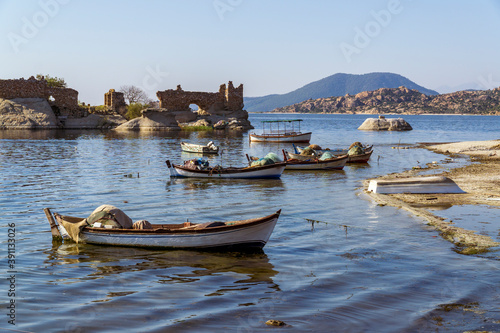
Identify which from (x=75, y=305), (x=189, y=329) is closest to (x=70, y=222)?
(x=75, y=305)

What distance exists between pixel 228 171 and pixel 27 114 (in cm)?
5811

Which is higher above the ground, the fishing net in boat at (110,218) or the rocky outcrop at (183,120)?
the rocky outcrop at (183,120)

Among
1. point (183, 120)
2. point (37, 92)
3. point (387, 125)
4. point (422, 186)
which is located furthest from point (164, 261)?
point (387, 125)

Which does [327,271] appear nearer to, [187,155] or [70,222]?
[70,222]

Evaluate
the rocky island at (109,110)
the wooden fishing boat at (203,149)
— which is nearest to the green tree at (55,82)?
the rocky island at (109,110)

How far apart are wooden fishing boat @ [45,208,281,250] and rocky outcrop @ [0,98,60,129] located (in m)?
67.0

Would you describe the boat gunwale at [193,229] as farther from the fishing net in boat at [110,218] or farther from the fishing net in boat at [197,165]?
the fishing net in boat at [197,165]

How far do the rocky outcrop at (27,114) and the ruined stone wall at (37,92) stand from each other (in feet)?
3.68

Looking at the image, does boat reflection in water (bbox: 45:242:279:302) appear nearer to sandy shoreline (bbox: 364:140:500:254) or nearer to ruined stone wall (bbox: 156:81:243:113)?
sandy shoreline (bbox: 364:140:500:254)

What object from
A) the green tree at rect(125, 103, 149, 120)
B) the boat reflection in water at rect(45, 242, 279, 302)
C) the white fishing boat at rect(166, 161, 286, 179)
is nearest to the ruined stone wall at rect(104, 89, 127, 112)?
the green tree at rect(125, 103, 149, 120)

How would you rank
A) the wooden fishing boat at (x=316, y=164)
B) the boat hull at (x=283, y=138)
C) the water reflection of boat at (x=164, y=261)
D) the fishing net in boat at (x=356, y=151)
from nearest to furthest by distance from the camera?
the water reflection of boat at (x=164, y=261) → the wooden fishing boat at (x=316, y=164) → the fishing net in boat at (x=356, y=151) → the boat hull at (x=283, y=138)

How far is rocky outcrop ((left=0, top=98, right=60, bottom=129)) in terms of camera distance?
238 ft

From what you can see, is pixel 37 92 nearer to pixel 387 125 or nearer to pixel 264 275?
pixel 387 125

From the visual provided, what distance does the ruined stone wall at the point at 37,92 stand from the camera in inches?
2950
